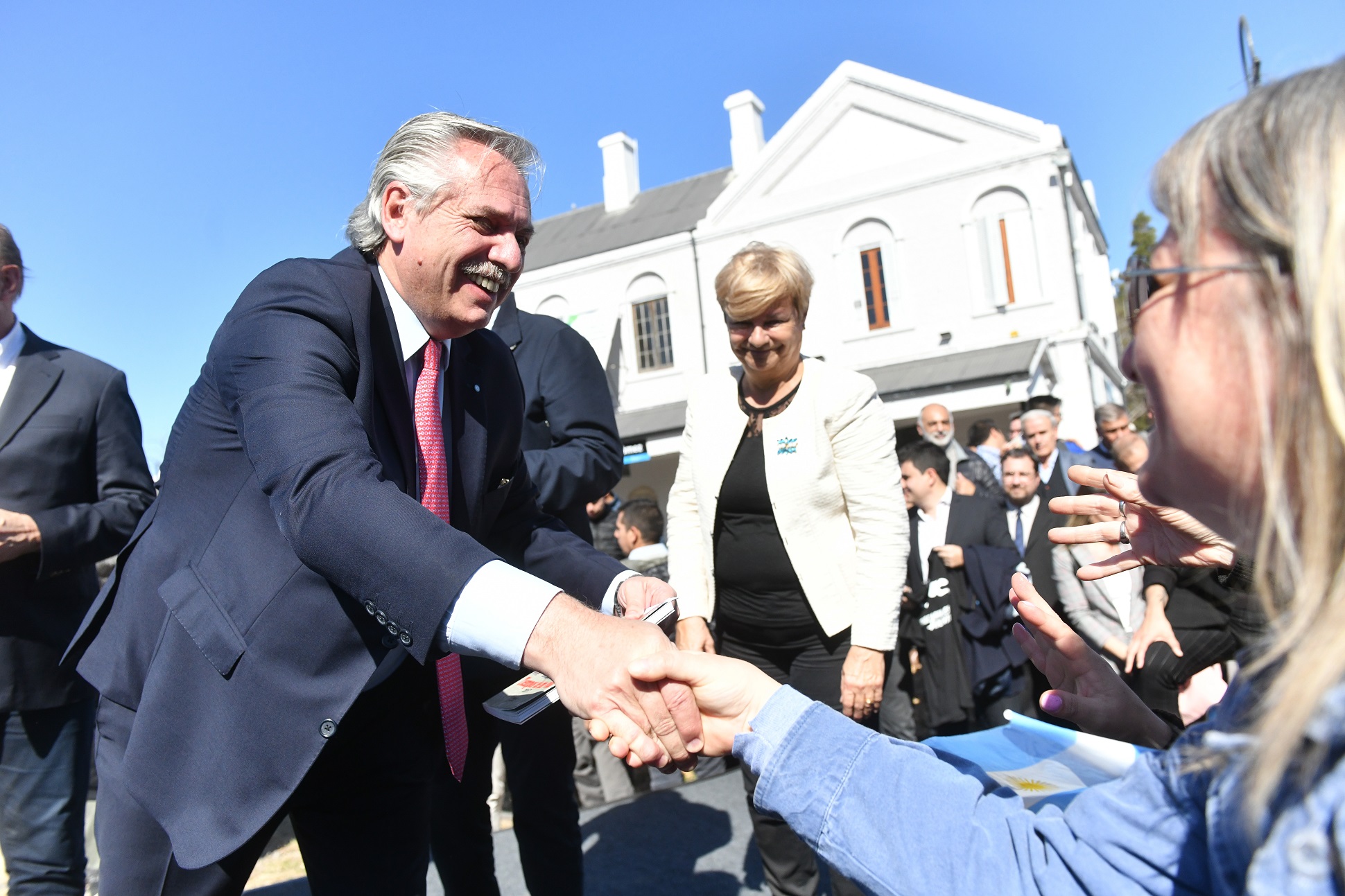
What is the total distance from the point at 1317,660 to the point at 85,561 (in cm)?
312

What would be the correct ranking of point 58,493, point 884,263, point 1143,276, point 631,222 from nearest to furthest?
1. point 1143,276
2. point 58,493
3. point 884,263
4. point 631,222

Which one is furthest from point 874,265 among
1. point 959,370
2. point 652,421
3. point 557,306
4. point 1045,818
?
point 1045,818

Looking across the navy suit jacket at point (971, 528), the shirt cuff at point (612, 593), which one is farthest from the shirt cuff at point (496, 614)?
the navy suit jacket at point (971, 528)

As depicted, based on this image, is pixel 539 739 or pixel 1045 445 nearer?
pixel 539 739

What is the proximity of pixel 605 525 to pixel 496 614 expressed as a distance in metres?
5.78

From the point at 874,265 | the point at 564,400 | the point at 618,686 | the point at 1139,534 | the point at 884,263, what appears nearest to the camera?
the point at 618,686

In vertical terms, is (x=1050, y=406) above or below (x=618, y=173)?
below

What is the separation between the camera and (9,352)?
3.06 metres

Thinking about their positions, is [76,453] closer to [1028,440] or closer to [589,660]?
[589,660]

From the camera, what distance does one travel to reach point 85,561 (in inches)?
113

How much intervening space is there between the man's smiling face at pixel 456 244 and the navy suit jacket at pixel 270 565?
0.41 feet

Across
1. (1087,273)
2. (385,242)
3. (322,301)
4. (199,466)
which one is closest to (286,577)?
(199,466)

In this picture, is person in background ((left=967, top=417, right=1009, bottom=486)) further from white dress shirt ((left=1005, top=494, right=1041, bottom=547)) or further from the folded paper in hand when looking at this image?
the folded paper in hand

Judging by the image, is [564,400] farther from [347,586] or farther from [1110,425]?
[1110,425]
